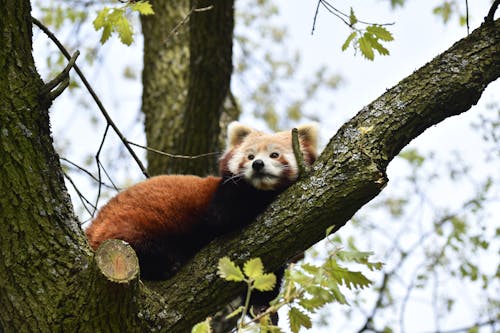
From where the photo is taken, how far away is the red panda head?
13.9 feet

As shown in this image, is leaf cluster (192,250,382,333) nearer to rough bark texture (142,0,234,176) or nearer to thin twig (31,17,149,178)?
thin twig (31,17,149,178)

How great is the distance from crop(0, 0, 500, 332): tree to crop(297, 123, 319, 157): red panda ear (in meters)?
1.25

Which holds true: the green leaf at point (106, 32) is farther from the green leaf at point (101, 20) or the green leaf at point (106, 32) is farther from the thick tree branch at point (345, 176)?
the thick tree branch at point (345, 176)

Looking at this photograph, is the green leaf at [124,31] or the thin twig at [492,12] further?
the green leaf at [124,31]

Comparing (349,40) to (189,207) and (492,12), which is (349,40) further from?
(189,207)

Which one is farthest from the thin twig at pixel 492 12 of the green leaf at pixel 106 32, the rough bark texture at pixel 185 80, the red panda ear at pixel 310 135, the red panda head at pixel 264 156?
the green leaf at pixel 106 32

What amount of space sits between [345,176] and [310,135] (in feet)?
5.17

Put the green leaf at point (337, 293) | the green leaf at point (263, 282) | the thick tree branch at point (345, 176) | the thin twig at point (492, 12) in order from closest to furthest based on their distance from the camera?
the green leaf at point (263, 282)
the green leaf at point (337, 293)
the thick tree branch at point (345, 176)
the thin twig at point (492, 12)

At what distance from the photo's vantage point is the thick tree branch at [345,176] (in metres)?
3.40

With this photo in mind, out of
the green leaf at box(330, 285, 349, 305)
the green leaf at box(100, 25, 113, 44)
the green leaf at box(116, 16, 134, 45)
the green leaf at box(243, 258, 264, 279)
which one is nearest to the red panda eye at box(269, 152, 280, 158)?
the green leaf at box(116, 16, 134, 45)

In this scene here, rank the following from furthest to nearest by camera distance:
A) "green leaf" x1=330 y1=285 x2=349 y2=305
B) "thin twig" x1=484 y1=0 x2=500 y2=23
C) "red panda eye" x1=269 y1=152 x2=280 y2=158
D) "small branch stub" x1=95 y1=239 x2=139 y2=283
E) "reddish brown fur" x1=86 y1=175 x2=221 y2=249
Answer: "red panda eye" x1=269 y1=152 x2=280 y2=158
"reddish brown fur" x1=86 y1=175 x2=221 y2=249
"thin twig" x1=484 y1=0 x2=500 y2=23
"small branch stub" x1=95 y1=239 x2=139 y2=283
"green leaf" x1=330 y1=285 x2=349 y2=305

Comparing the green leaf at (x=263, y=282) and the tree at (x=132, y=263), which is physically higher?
the tree at (x=132, y=263)

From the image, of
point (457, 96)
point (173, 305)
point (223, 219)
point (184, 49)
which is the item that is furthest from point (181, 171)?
point (457, 96)

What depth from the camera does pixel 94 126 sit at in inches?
361
